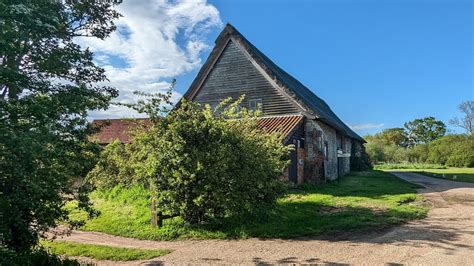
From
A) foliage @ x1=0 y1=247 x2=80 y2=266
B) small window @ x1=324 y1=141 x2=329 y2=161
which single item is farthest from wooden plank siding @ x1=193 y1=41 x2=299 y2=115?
foliage @ x1=0 y1=247 x2=80 y2=266

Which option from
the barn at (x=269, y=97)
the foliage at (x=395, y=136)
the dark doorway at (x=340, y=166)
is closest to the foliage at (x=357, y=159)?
the dark doorway at (x=340, y=166)

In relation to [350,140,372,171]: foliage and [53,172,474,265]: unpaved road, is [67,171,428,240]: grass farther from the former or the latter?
[350,140,372,171]: foliage

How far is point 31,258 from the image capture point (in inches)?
275

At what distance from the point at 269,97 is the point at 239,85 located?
1.96 m

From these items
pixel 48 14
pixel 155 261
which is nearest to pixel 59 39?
pixel 48 14

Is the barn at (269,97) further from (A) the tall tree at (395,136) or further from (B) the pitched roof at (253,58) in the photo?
(A) the tall tree at (395,136)

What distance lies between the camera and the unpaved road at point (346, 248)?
7.14 metres

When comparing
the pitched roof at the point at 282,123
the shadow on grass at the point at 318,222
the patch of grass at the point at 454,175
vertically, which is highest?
the pitched roof at the point at 282,123

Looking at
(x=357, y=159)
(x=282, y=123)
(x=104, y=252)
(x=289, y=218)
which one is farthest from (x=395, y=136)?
(x=104, y=252)

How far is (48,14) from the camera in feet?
22.6

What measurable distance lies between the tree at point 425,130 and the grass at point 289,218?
83728 millimetres

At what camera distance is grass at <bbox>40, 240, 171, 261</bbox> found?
804cm

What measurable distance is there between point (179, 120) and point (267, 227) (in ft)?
12.4

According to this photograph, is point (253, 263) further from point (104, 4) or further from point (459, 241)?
point (104, 4)
